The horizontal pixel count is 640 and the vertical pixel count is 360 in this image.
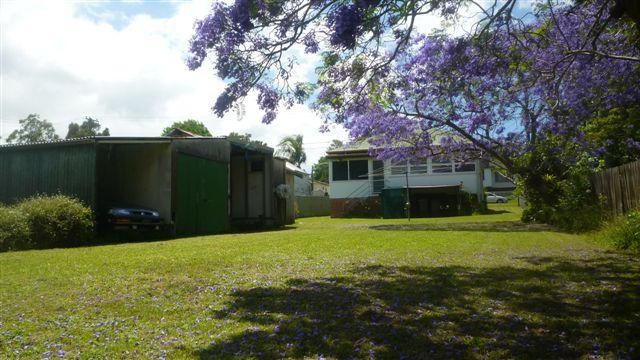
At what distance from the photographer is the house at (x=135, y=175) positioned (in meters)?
15.0

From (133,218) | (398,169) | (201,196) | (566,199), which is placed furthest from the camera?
(398,169)

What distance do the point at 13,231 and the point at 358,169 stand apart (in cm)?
2460

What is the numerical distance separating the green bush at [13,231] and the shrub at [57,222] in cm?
19

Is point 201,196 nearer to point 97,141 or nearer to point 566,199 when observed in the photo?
point 97,141

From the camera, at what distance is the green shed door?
16.6m

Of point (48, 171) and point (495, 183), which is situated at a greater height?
point (495, 183)

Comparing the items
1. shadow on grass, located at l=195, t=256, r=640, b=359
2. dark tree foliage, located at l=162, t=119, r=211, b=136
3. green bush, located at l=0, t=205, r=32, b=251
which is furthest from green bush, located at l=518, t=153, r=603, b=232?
dark tree foliage, located at l=162, t=119, r=211, b=136

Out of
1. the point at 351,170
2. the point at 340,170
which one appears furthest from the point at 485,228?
the point at 340,170

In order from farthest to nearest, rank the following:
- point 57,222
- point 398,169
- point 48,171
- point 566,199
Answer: point 398,169 < point 566,199 < point 48,171 < point 57,222

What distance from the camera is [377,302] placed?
5500mm

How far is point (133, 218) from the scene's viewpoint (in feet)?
48.7

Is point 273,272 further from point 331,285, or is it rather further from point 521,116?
point 521,116

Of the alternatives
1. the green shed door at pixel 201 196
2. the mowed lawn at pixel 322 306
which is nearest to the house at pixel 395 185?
the green shed door at pixel 201 196

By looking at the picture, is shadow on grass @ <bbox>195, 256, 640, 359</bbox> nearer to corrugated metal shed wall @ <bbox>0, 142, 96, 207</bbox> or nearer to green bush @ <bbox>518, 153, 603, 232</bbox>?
green bush @ <bbox>518, 153, 603, 232</bbox>
